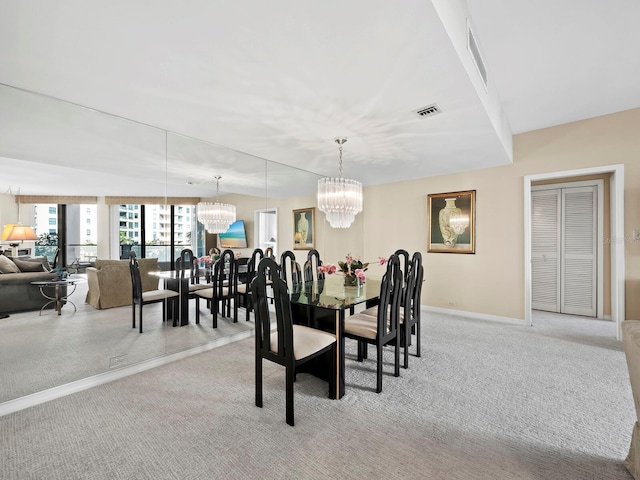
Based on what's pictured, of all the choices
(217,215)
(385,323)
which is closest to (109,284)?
(217,215)

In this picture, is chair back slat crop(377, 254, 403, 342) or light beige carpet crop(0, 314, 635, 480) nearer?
light beige carpet crop(0, 314, 635, 480)

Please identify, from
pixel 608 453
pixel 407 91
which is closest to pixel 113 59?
pixel 407 91

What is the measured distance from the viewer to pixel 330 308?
7.63ft

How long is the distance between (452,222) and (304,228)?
266cm

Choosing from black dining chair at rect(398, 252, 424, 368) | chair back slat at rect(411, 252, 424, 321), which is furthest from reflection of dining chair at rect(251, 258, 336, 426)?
chair back slat at rect(411, 252, 424, 321)

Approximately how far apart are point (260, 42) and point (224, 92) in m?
0.71

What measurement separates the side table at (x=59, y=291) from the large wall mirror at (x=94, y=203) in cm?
6

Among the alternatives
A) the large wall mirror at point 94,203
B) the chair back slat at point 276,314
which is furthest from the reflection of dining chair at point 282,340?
the large wall mirror at point 94,203

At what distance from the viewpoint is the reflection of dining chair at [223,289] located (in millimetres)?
3668

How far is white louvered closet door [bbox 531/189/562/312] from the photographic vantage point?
513 cm

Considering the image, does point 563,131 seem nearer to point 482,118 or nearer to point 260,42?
point 482,118

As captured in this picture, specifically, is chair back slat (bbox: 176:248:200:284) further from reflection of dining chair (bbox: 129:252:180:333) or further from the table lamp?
the table lamp

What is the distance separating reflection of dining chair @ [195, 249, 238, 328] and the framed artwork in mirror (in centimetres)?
180

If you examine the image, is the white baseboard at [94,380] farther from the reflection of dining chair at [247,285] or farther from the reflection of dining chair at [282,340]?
the reflection of dining chair at [282,340]
